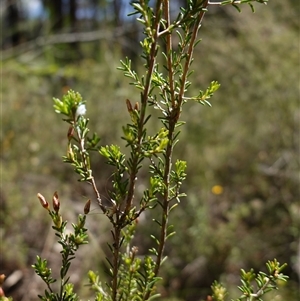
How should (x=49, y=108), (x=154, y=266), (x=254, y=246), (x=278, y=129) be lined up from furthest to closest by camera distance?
(x=49, y=108)
(x=278, y=129)
(x=254, y=246)
(x=154, y=266)

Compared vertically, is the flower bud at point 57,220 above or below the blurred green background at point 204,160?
above

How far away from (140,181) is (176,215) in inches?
42.0

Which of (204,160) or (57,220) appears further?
(204,160)

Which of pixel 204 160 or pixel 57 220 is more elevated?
pixel 57 220

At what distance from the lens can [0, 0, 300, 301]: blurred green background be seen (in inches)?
139

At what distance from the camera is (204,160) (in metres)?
4.65

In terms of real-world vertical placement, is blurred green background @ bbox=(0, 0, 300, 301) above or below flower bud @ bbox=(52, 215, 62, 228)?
below

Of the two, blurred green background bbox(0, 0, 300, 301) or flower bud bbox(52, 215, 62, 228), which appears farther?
blurred green background bbox(0, 0, 300, 301)

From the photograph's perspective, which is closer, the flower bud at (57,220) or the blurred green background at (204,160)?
the flower bud at (57,220)

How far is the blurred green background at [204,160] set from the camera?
3.54 metres

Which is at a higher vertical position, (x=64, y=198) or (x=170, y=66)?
(x=170, y=66)

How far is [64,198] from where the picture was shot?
405cm

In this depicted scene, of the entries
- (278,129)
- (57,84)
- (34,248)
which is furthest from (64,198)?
(57,84)

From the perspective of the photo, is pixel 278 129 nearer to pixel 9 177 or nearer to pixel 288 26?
pixel 288 26
